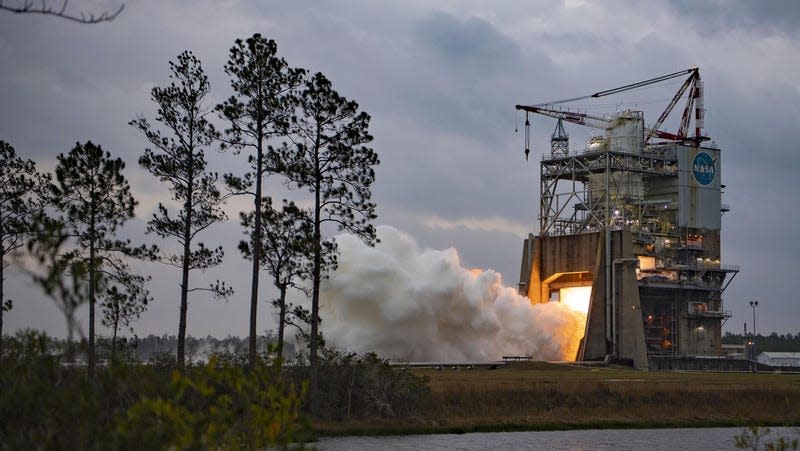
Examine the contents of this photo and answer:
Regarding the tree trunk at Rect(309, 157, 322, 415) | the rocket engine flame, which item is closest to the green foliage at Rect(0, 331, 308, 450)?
the tree trunk at Rect(309, 157, 322, 415)

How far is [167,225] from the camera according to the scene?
47250mm

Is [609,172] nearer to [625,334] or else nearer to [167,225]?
[625,334]

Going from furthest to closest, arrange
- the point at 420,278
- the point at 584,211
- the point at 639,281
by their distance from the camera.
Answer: the point at 584,211 < the point at 639,281 < the point at 420,278

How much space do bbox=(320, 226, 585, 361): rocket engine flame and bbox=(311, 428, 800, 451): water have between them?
49.7 metres

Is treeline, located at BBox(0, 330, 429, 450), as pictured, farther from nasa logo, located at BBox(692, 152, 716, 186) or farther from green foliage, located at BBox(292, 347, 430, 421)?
nasa logo, located at BBox(692, 152, 716, 186)

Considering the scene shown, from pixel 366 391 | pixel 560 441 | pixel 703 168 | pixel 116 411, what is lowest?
pixel 560 441

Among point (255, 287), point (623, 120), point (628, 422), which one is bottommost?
point (628, 422)

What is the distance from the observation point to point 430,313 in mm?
100188

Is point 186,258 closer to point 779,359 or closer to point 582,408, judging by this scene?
point 582,408

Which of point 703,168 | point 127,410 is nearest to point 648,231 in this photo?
point 703,168

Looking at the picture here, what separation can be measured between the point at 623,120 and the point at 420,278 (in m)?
33.8

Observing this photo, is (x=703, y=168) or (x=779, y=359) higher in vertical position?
(x=703, y=168)

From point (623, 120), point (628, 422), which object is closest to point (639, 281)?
point (623, 120)

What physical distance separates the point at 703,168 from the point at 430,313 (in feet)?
134
